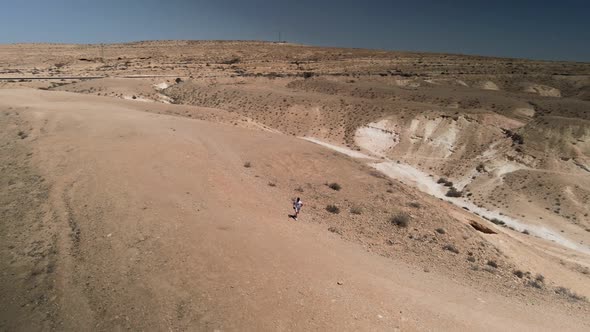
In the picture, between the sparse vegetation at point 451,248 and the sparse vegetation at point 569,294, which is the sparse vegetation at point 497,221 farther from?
the sparse vegetation at point 451,248

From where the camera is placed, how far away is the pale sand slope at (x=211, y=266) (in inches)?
380

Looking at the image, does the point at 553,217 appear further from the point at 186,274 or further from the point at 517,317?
the point at 186,274

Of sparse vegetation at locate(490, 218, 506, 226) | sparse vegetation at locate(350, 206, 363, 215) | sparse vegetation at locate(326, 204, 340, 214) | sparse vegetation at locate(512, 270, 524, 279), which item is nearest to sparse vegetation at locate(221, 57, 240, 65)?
sparse vegetation at locate(490, 218, 506, 226)

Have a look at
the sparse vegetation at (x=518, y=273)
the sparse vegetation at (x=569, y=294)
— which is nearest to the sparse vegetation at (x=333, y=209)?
the sparse vegetation at (x=518, y=273)

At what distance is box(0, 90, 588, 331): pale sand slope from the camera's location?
31.7 feet

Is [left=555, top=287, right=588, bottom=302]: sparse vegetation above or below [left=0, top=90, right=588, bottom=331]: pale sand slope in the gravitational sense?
below

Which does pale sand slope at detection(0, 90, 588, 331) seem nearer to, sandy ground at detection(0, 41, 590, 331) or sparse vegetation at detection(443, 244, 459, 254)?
sandy ground at detection(0, 41, 590, 331)

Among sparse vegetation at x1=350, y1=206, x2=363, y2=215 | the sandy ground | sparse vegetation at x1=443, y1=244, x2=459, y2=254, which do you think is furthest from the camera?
sparse vegetation at x1=350, y1=206, x2=363, y2=215

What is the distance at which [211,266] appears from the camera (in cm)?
1149

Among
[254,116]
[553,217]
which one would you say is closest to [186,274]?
[553,217]

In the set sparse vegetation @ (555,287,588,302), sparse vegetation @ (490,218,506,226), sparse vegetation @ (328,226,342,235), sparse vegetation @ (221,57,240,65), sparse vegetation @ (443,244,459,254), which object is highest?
sparse vegetation @ (221,57,240,65)

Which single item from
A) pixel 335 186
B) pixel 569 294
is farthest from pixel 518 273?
pixel 335 186

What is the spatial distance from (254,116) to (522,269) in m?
39.1

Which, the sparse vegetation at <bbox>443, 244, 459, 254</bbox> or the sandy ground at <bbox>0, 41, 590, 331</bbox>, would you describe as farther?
the sparse vegetation at <bbox>443, 244, 459, 254</bbox>
